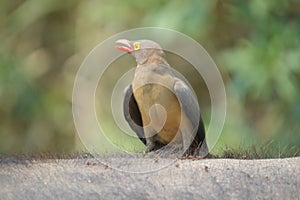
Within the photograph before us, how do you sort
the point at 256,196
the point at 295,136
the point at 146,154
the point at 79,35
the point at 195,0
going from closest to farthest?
1. the point at 256,196
2. the point at 146,154
3. the point at 295,136
4. the point at 195,0
5. the point at 79,35

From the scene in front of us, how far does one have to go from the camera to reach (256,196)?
130 inches

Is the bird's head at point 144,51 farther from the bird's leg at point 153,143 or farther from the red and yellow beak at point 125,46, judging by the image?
the bird's leg at point 153,143

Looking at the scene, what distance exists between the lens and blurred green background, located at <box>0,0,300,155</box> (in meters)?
6.20

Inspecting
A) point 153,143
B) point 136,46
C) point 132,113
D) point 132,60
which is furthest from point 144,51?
point 132,60

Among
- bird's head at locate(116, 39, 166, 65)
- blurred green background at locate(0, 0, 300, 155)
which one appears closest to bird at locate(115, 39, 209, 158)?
bird's head at locate(116, 39, 166, 65)

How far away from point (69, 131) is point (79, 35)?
2.63 feet

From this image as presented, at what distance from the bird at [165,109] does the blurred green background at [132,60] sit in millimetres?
1363

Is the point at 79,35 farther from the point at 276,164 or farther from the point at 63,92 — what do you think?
the point at 276,164

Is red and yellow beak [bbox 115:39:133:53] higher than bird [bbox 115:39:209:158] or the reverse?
higher

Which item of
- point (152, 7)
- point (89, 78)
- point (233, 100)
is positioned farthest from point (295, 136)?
point (89, 78)

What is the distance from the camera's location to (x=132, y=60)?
711cm

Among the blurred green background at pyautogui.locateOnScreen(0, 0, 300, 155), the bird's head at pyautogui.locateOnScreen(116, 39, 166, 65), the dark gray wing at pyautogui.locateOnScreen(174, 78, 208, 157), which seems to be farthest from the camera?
the blurred green background at pyautogui.locateOnScreen(0, 0, 300, 155)

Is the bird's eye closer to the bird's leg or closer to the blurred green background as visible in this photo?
the bird's leg

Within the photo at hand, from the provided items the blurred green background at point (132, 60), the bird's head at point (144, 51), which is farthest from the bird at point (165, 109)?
the blurred green background at point (132, 60)
